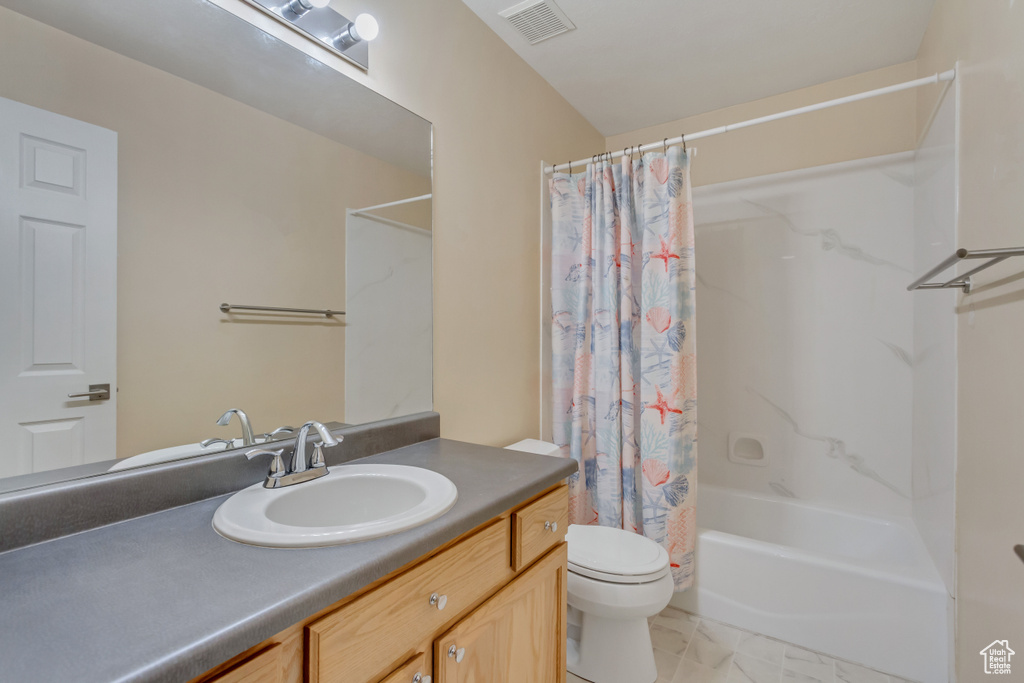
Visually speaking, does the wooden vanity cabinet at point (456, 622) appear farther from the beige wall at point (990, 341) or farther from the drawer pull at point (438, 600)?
the beige wall at point (990, 341)

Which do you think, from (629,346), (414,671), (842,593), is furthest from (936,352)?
(414,671)

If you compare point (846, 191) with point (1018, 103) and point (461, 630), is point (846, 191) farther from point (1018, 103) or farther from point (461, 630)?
point (461, 630)

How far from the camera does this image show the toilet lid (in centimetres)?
153

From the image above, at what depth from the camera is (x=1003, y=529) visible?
1128mm

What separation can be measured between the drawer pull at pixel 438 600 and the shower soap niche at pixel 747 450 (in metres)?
2.18

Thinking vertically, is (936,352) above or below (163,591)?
Answer: above

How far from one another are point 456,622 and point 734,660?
1.39m

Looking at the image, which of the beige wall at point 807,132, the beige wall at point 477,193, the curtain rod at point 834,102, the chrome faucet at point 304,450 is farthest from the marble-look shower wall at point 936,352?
the chrome faucet at point 304,450

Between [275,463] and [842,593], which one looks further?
[842,593]

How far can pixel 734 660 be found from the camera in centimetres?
173

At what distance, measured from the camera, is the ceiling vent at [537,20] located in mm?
1755

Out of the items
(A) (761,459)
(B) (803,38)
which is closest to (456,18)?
(B) (803,38)

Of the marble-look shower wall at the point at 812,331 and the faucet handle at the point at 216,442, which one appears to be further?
the marble-look shower wall at the point at 812,331

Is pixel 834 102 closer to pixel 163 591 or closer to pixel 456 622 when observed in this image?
pixel 456 622
